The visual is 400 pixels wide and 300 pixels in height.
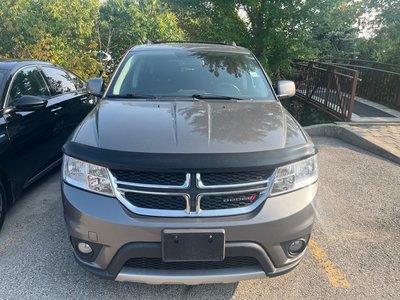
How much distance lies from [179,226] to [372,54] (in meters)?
16.2

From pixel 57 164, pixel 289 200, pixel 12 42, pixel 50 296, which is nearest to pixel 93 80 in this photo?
pixel 57 164

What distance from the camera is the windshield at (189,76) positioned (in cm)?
353

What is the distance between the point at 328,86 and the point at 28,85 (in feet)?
23.5

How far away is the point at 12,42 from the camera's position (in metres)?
8.65

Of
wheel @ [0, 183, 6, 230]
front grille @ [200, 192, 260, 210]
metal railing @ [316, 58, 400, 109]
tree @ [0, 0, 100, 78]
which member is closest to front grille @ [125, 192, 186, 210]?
front grille @ [200, 192, 260, 210]

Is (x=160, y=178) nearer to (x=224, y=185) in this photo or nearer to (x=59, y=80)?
(x=224, y=185)

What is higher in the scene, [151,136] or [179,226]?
[151,136]

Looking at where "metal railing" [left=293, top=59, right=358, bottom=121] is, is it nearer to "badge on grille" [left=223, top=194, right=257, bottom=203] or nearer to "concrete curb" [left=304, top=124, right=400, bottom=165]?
"concrete curb" [left=304, top=124, right=400, bottom=165]

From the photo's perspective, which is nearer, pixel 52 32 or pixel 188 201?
pixel 188 201

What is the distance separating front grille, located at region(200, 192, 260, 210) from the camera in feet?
7.53

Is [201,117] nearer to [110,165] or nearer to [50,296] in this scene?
[110,165]

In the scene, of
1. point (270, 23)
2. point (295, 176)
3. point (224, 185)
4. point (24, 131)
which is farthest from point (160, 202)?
point (270, 23)

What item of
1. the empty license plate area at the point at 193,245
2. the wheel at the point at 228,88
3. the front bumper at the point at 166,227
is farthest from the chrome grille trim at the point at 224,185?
the wheel at the point at 228,88

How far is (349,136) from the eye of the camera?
22.9 ft
